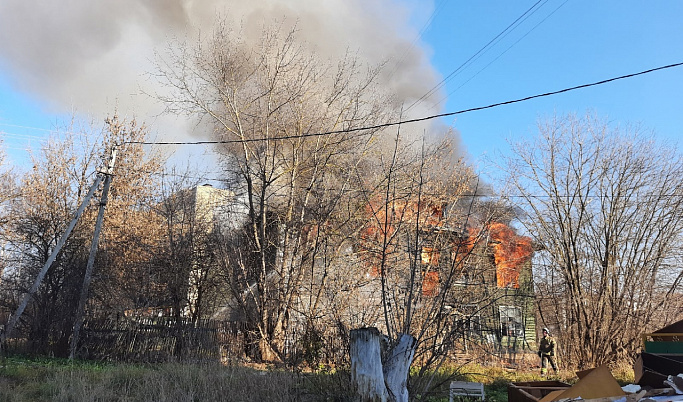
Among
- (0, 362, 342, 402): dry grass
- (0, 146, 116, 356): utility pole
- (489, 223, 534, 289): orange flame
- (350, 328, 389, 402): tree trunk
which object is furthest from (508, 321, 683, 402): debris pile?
(0, 146, 116, 356): utility pole

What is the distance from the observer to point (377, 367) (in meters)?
4.93

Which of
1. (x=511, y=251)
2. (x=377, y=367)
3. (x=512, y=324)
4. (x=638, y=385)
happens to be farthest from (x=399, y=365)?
(x=512, y=324)

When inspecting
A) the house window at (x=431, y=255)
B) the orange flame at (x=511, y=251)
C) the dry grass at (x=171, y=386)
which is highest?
the orange flame at (x=511, y=251)

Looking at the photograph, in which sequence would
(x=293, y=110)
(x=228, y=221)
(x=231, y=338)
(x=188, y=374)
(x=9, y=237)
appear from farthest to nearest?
(x=9, y=237)
(x=228, y=221)
(x=293, y=110)
(x=231, y=338)
(x=188, y=374)

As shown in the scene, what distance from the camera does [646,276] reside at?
1611 centimetres

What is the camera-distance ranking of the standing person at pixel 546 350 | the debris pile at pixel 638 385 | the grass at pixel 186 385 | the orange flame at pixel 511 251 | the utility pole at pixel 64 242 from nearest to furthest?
the debris pile at pixel 638 385 → the grass at pixel 186 385 → the utility pole at pixel 64 242 → the standing person at pixel 546 350 → the orange flame at pixel 511 251

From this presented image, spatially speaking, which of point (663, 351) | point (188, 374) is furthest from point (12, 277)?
point (663, 351)

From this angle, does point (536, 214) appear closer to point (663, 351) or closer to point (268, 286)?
point (663, 351)

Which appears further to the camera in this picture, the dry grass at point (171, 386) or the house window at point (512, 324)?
the house window at point (512, 324)

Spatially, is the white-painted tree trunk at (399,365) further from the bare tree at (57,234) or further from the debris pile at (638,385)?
the bare tree at (57,234)

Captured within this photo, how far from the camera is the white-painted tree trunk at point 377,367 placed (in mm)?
4852

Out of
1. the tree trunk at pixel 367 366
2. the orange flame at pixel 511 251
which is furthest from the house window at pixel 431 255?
the orange flame at pixel 511 251

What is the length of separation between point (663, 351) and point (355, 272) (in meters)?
7.90

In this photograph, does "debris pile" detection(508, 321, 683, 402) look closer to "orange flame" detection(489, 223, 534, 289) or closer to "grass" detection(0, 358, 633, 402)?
"grass" detection(0, 358, 633, 402)
